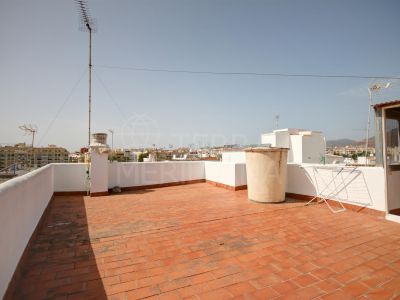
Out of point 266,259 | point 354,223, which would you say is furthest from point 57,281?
point 354,223

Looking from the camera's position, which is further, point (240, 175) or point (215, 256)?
point (240, 175)

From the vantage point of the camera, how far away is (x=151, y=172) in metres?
9.95

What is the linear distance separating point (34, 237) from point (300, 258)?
4.28 m

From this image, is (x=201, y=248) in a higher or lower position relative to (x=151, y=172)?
lower

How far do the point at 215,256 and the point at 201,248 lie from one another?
35 cm

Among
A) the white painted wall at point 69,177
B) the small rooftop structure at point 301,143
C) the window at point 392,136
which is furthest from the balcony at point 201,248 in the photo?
the small rooftop structure at point 301,143

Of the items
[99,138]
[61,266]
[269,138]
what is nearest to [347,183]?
[61,266]

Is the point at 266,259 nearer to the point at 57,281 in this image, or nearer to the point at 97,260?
the point at 97,260

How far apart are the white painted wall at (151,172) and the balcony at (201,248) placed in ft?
8.43

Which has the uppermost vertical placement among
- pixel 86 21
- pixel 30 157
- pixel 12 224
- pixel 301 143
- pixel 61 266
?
pixel 86 21

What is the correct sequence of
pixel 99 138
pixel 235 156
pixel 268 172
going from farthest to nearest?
pixel 235 156 < pixel 99 138 < pixel 268 172

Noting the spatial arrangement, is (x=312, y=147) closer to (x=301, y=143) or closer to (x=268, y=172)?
(x=301, y=143)

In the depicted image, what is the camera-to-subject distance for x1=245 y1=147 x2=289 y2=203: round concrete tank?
20.8 feet

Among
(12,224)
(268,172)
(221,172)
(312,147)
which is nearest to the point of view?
(12,224)
